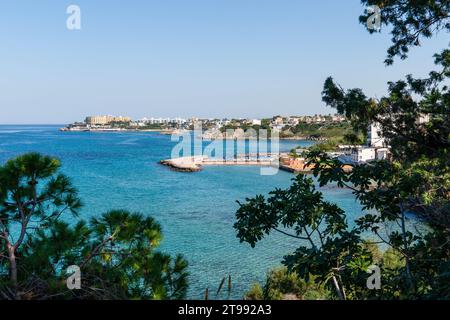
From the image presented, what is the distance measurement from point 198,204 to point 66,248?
1807cm

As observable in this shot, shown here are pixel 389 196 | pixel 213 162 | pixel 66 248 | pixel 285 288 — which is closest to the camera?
pixel 66 248

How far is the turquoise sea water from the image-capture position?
36.2 ft

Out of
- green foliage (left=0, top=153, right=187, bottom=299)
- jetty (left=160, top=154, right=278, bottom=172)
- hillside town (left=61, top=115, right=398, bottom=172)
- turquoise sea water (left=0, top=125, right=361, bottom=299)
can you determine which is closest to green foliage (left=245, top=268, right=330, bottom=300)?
turquoise sea water (left=0, top=125, right=361, bottom=299)

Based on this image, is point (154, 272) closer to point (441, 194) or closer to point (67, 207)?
point (67, 207)

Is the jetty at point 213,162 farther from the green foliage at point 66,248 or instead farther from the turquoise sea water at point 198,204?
the green foliage at point 66,248

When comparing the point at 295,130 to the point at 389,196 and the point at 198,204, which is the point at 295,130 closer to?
the point at 198,204

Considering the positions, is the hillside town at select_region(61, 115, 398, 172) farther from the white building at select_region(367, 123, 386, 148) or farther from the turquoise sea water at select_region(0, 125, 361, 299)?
the turquoise sea water at select_region(0, 125, 361, 299)

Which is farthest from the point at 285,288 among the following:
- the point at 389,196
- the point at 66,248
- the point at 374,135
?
the point at 66,248

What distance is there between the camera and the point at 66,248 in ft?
8.78

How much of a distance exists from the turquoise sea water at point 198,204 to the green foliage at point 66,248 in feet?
4.29

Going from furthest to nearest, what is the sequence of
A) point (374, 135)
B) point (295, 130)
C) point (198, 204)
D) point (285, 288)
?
1. point (295, 130)
2. point (198, 204)
3. point (285, 288)
4. point (374, 135)

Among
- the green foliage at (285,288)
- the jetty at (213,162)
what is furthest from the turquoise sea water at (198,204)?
the jetty at (213,162)

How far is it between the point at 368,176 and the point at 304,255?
86 cm

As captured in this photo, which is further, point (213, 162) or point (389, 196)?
point (213, 162)
